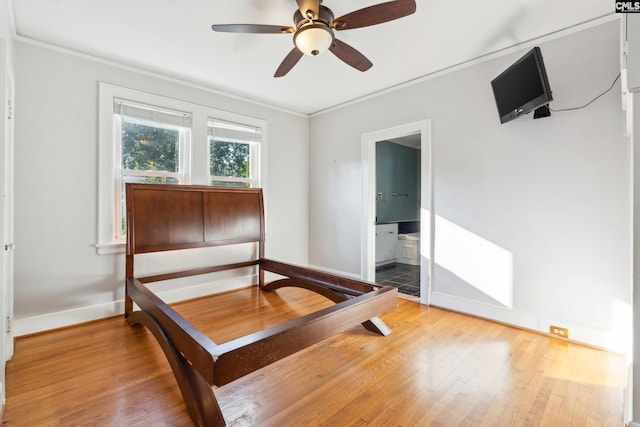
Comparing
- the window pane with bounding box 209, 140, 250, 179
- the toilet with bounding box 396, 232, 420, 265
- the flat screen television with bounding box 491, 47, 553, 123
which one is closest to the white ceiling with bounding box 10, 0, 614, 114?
the flat screen television with bounding box 491, 47, 553, 123

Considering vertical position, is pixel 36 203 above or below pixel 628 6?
below

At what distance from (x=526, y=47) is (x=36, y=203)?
4606 mm

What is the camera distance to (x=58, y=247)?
2.72m

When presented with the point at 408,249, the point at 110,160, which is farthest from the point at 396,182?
the point at 110,160

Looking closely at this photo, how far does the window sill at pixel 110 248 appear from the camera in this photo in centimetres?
293

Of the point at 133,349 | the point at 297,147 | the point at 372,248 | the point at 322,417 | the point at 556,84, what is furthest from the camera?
the point at 297,147

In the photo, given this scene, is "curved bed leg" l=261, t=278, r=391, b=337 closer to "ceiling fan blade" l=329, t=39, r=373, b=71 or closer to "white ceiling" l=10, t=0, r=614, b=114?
"ceiling fan blade" l=329, t=39, r=373, b=71

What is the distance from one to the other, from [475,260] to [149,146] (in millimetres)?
3710

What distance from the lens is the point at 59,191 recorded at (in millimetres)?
2725

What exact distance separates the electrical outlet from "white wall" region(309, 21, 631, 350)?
0.13 feet

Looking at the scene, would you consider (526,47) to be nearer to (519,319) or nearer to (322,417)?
(519,319)

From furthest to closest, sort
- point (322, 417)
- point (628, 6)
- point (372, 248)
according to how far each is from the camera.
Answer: point (372, 248) → point (322, 417) → point (628, 6)

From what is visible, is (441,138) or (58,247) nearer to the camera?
(58,247)

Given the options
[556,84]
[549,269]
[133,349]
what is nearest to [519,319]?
[549,269]
